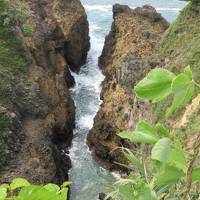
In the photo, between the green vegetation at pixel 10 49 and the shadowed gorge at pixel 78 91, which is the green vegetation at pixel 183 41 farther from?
the green vegetation at pixel 10 49

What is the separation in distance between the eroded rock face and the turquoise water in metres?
0.50

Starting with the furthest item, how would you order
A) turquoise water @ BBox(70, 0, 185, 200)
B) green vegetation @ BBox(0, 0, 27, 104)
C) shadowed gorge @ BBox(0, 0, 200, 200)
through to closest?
turquoise water @ BBox(70, 0, 185, 200)
green vegetation @ BBox(0, 0, 27, 104)
shadowed gorge @ BBox(0, 0, 200, 200)

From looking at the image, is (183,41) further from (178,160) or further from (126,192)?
(178,160)

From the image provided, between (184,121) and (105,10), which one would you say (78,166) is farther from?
(105,10)

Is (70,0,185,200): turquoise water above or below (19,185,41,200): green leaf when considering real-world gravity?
below

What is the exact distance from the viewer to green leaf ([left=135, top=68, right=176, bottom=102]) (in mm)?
1200

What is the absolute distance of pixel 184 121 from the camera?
32.0 ft

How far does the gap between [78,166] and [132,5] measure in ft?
55.8

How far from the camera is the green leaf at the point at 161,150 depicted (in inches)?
42.3

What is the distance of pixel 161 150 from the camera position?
110 centimetres

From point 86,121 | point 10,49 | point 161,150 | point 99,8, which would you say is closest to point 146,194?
point 161,150

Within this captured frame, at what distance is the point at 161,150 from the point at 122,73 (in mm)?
14178

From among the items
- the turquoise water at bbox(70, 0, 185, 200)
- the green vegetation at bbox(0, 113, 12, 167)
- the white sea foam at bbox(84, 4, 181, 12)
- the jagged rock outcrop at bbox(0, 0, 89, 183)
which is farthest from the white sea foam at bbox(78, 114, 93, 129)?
the white sea foam at bbox(84, 4, 181, 12)

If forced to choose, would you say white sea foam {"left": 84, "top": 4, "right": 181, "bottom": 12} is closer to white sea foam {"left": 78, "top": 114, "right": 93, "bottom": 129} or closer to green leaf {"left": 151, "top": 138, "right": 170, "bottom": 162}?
white sea foam {"left": 78, "top": 114, "right": 93, "bottom": 129}
